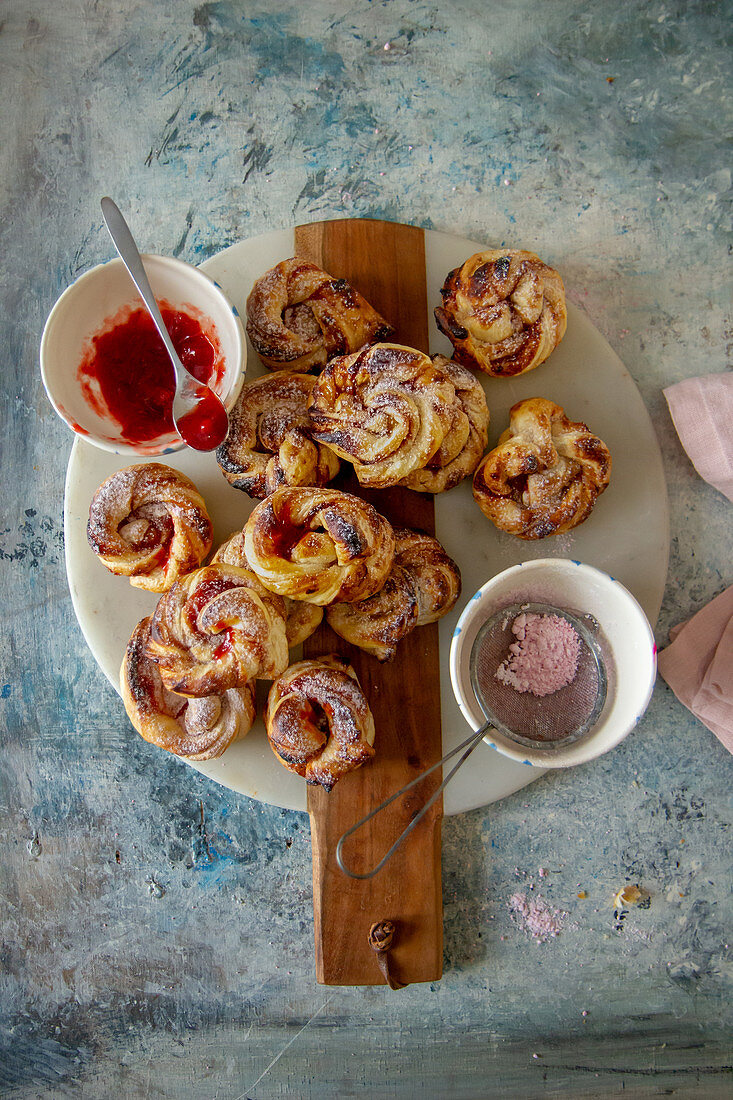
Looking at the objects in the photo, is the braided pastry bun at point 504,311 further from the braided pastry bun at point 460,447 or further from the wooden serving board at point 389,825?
the wooden serving board at point 389,825

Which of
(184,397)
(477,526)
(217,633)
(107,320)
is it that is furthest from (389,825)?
(107,320)

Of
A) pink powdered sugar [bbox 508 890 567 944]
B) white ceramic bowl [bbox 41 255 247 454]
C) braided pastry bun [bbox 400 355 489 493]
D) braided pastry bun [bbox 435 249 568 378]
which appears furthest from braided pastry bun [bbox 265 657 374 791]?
braided pastry bun [bbox 435 249 568 378]

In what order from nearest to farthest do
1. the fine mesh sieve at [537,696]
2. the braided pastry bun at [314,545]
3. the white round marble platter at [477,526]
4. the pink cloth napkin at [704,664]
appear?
the braided pastry bun at [314,545]
the fine mesh sieve at [537,696]
the white round marble platter at [477,526]
the pink cloth napkin at [704,664]

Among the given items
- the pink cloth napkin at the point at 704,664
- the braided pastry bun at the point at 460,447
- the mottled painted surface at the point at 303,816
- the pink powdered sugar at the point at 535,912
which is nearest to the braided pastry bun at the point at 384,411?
the braided pastry bun at the point at 460,447

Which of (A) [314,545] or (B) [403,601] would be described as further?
(B) [403,601]

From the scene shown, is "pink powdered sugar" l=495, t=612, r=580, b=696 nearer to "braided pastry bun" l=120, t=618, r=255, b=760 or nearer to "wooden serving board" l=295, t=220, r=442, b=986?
"wooden serving board" l=295, t=220, r=442, b=986

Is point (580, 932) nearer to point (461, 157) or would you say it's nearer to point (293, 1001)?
point (293, 1001)

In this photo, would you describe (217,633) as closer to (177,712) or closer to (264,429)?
(177,712)
